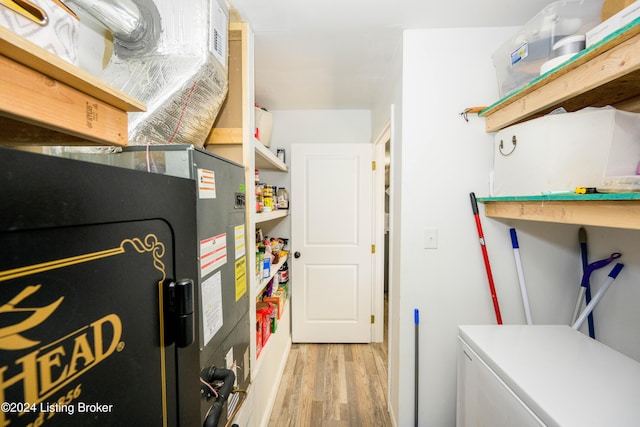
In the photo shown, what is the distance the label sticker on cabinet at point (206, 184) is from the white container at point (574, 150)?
131 cm

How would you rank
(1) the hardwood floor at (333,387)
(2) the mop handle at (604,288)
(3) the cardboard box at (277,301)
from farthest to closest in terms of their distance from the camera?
1. (3) the cardboard box at (277,301)
2. (1) the hardwood floor at (333,387)
3. (2) the mop handle at (604,288)

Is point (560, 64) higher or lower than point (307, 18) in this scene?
lower

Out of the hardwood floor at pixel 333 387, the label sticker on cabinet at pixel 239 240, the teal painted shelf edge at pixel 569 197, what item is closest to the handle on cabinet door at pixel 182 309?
the label sticker on cabinet at pixel 239 240

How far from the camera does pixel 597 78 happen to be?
32.6 inches

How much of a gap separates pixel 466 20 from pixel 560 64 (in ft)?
2.13

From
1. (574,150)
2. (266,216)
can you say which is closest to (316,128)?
(266,216)

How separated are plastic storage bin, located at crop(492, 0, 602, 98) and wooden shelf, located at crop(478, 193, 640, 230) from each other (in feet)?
1.91

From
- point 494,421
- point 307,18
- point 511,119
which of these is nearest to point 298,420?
point 494,421

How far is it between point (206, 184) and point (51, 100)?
0.44 metres

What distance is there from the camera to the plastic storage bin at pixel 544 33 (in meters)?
1.04

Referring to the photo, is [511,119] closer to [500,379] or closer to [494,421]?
[500,379]

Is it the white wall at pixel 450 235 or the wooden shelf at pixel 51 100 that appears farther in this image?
the white wall at pixel 450 235

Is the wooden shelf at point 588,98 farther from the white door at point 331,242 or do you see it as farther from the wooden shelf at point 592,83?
the white door at point 331,242

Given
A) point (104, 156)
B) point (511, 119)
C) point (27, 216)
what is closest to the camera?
point (27, 216)
